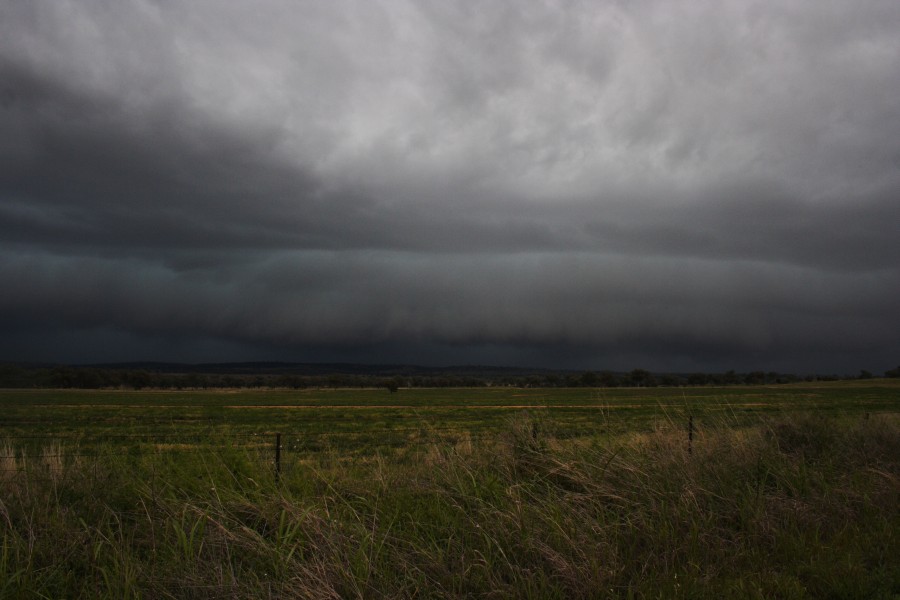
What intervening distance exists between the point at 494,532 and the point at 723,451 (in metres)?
5.70

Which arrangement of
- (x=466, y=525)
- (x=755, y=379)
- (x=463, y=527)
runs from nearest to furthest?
1. (x=463, y=527)
2. (x=466, y=525)
3. (x=755, y=379)

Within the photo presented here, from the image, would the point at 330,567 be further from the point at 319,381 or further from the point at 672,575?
the point at 319,381

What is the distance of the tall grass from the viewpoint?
5.67 meters

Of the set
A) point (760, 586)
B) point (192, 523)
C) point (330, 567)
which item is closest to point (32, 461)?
point (192, 523)

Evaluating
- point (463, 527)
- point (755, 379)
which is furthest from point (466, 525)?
point (755, 379)

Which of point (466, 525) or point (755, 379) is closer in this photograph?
point (466, 525)

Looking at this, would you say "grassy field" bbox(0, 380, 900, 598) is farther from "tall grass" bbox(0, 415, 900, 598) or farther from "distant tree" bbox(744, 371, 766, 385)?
"distant tree" bbox(744, 371, 766, 385)

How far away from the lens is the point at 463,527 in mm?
6840

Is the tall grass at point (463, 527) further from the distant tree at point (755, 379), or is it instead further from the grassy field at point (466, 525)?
the distant tree at point (755, 379)

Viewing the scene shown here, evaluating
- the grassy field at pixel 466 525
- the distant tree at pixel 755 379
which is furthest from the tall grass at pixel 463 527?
the distant tree at pixel 755 379

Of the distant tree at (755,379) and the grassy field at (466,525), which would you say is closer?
the grassy field at (466,525)

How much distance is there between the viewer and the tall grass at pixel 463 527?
5.67 m

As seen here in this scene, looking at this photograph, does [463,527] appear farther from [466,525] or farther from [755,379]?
[755,379]

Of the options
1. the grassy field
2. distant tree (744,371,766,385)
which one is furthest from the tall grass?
distant tree (744,371,766,385)
